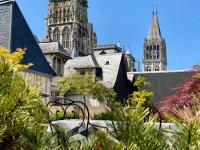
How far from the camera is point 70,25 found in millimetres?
116125

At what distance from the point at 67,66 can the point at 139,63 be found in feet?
310

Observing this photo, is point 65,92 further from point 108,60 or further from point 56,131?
point 56,131

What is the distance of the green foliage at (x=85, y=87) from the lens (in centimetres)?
3419

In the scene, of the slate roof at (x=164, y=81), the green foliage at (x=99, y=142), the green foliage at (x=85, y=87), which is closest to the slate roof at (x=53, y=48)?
the green foliage at (x=85, y=87)

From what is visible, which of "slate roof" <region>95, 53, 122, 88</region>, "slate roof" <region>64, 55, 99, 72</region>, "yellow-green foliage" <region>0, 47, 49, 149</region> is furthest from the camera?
"slate roof" <region>64, 55, 99, 72</region>

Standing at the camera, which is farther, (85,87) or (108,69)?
(108,69)

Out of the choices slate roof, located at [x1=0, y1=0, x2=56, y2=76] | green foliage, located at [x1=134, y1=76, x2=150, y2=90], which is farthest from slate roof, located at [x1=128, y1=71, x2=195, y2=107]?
slate roof, located at [x1=0, y1=0, x2=56, y2=76]

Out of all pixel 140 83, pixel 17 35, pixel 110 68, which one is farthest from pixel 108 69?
pixel 17 35

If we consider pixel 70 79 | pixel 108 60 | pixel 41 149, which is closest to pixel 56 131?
pixel 41 149

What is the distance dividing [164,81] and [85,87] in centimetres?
916

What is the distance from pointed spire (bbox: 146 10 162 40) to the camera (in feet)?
426

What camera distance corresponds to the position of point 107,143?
1.61 meters

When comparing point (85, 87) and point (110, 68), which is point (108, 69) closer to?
point (110, 68)

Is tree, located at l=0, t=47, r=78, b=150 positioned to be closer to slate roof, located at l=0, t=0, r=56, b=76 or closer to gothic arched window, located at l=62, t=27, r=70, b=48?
slate roof, located at l=0, t=0, r=56, b=76
